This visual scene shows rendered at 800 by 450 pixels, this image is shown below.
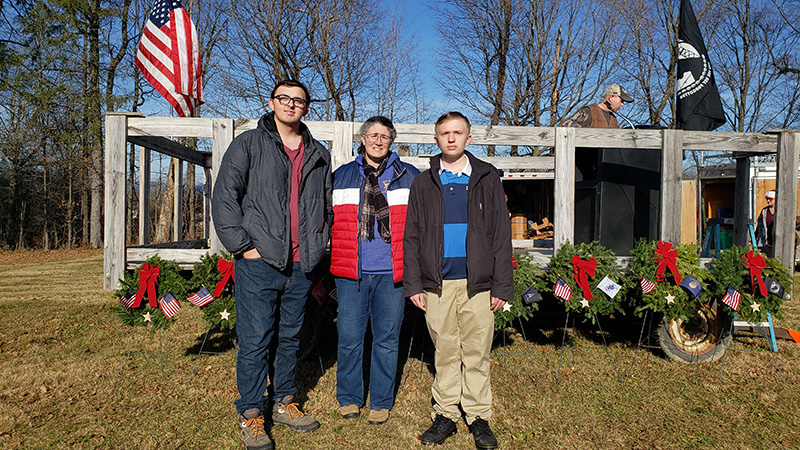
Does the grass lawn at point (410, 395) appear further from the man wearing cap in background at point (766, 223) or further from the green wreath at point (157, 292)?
the man wearing cap in background at point (766, 223)

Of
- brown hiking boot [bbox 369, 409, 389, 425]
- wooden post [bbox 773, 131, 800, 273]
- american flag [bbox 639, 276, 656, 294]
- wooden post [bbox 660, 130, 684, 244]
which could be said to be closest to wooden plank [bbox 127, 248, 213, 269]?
brown hiking boot [bbox 369, 409, 389, 425]

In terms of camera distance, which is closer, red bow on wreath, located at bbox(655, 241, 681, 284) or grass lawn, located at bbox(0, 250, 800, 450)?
grass lawn, located at bbox(0, 250, 800, 450)

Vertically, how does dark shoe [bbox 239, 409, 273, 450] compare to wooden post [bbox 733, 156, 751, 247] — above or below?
below

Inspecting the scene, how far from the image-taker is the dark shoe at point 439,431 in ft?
10.4

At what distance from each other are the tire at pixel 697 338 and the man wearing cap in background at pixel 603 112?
2249 mm

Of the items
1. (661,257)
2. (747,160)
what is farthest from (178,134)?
(747,160)

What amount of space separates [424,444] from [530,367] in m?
1.86

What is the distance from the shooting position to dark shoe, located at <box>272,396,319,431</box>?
10.9 feet

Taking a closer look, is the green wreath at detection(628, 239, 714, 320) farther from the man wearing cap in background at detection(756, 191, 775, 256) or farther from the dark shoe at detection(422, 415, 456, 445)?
the man wearing cap in background at detection(756, 191, 775, 256)

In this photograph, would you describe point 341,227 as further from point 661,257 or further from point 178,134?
point 661,257

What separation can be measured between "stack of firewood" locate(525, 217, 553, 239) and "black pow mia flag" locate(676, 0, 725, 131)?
16.7ft

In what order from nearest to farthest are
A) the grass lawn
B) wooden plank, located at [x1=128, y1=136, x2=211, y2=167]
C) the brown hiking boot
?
the grass lawn < the brown hiking boot < wooden plank, located at [x1=128, y1=136, x2=211, y2=167]

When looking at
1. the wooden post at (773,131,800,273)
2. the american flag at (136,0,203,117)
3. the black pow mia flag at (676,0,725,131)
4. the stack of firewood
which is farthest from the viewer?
the stack of firewood

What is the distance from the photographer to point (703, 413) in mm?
3695
